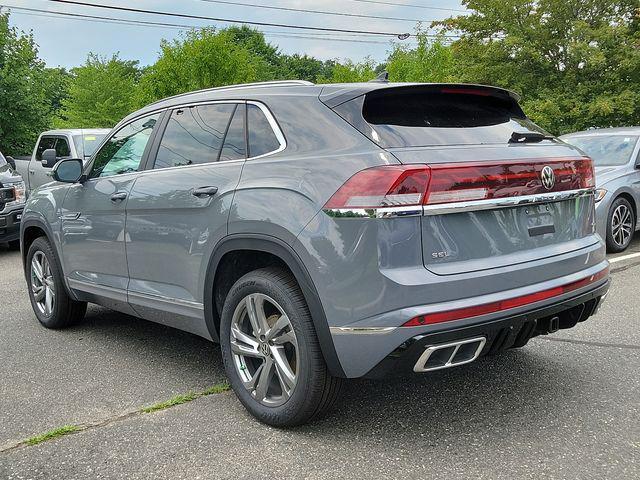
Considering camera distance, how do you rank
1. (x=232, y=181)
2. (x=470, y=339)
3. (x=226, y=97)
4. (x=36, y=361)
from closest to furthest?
(x=470, y=339), (x=232, y=181), (x=226, y=97), (x=36, y=361)

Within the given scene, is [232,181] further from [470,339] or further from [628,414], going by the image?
[628,414]

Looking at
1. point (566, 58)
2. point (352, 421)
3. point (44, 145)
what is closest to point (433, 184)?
point (352, 421)

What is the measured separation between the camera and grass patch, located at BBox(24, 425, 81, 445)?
10.7 ft

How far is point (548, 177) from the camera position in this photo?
323 cm

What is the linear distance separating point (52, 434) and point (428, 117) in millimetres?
2476

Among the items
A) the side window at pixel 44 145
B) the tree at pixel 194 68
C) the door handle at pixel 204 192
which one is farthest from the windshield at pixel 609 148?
the tree at pixel 194 68

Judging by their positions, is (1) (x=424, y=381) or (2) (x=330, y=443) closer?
(2) (x=330, y=443)

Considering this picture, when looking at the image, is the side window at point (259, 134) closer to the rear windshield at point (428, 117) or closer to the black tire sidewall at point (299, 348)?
the rear windshield at point (428, 117)

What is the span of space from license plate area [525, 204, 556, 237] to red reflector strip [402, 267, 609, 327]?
0.28 m

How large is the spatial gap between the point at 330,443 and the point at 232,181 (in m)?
1.42

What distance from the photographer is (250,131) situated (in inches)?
142

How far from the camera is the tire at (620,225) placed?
26.6 feet

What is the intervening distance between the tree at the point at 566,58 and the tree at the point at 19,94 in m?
13.5

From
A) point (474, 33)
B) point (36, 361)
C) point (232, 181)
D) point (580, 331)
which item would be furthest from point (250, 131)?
point (474, 33)
